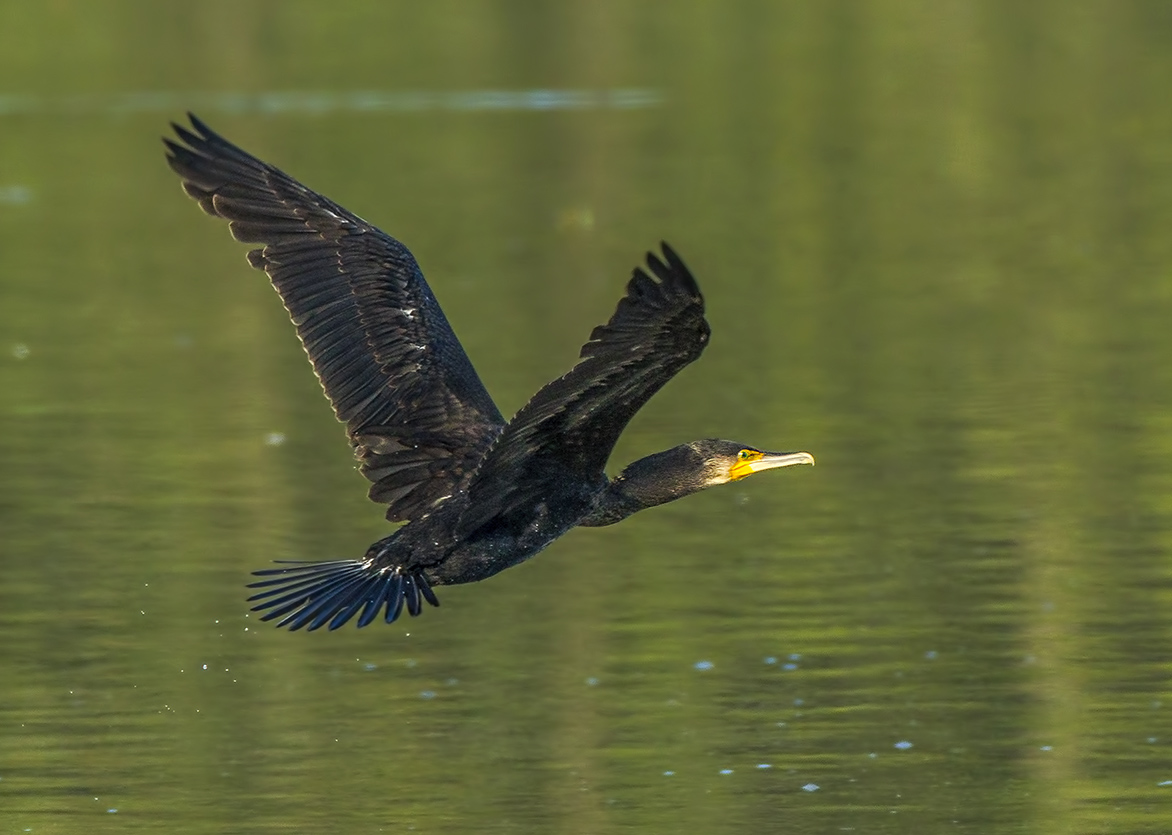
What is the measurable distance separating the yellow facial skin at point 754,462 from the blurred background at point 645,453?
862mm

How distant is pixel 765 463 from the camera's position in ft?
26.8

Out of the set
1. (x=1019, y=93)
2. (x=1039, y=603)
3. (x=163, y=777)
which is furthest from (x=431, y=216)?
(x=163, y=777)

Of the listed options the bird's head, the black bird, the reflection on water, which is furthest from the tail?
the reflection on water

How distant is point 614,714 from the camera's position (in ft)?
28.5

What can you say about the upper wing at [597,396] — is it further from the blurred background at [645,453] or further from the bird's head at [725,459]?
the blurred background at [645,453]

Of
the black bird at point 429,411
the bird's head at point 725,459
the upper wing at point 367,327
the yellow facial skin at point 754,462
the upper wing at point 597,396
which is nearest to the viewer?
the upper wing at point 597,396

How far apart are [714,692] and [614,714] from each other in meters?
0.39

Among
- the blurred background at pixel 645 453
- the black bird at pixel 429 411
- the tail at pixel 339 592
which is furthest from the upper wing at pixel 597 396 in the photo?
the blurred background at pixel 645 453

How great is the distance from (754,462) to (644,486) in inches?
14.8

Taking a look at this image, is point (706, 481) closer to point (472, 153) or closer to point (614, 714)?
point (614, 714)

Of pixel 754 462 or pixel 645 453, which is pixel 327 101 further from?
pixel 754 462

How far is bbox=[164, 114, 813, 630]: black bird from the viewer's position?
23.8 ft

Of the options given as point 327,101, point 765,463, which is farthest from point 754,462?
point 327,101

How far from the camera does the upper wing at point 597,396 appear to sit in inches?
276
